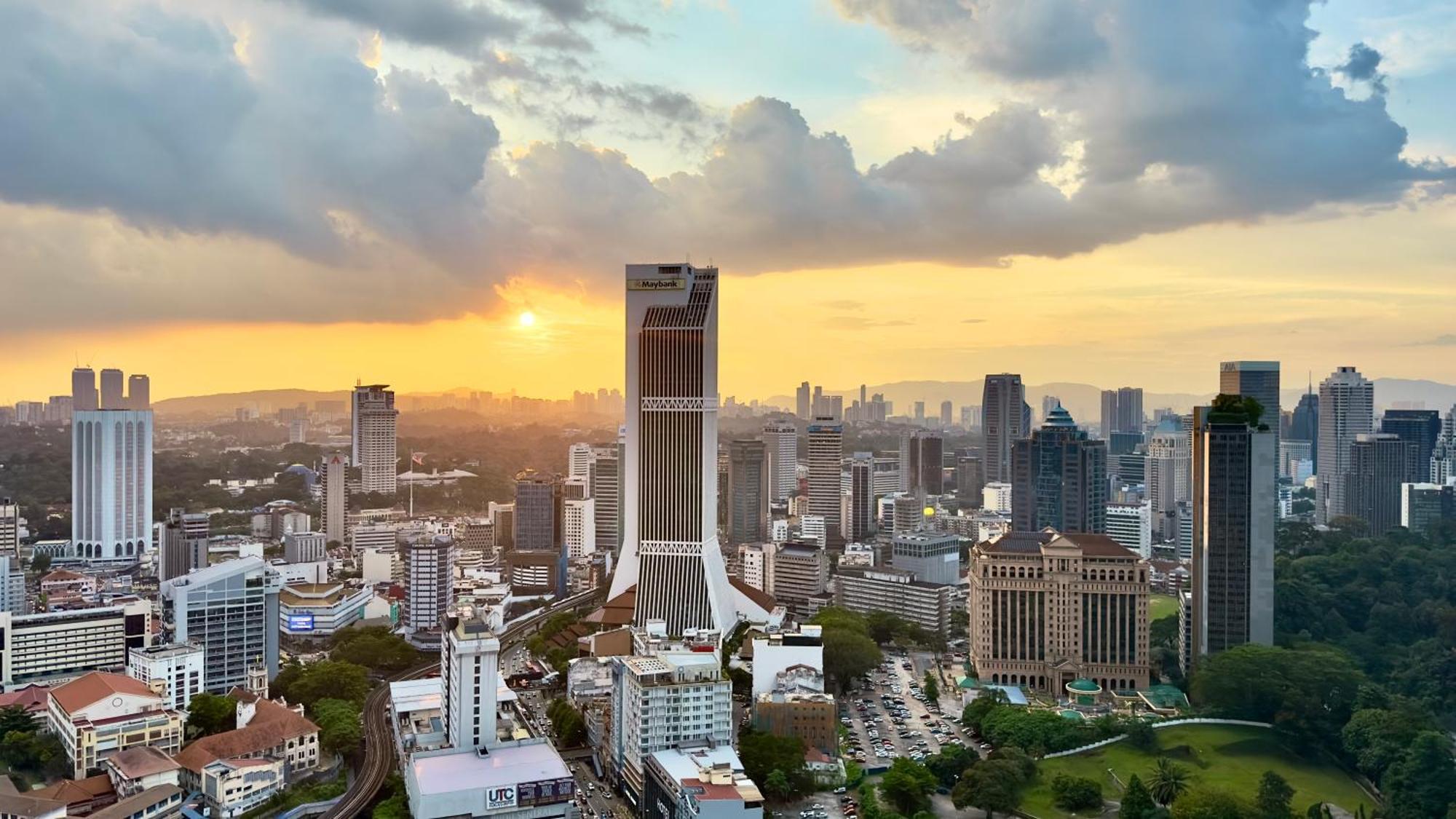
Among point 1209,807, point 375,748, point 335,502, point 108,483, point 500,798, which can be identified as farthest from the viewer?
point 335,502

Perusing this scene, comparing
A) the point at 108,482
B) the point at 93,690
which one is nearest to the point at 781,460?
the point at 108,482

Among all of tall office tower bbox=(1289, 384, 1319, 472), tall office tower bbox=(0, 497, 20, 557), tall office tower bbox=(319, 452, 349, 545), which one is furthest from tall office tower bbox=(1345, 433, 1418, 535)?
tall office tower bbox=(0, 497, 20, 557)

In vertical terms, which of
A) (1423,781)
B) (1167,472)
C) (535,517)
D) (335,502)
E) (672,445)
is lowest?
(1423,781)

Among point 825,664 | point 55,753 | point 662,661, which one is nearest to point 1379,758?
point 825,664

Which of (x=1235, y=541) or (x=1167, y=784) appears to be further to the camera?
(x=1235, y=541)

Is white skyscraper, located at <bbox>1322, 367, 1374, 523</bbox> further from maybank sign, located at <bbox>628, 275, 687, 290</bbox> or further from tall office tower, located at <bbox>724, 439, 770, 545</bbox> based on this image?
maybank sign, located at <bbox>628, 275, 687, 290</bbox>

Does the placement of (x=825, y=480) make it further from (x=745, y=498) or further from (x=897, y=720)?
(x=897, y=720)
